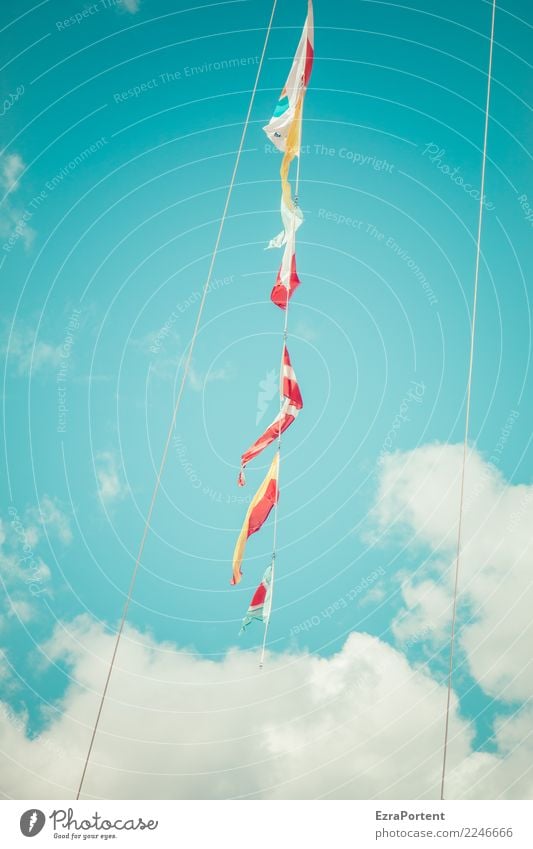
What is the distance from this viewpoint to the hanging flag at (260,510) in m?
10.5

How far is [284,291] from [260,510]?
14.4 ft

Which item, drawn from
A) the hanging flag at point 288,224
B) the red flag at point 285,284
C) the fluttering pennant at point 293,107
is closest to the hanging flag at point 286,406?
the red flag at point 285,284

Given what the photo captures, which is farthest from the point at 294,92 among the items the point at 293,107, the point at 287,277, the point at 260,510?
the point at 260,510

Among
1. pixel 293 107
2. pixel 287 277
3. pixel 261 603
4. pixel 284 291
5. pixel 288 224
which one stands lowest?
pixel 261 603

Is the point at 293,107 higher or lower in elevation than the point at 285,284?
higher

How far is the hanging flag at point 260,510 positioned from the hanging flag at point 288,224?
414 cm

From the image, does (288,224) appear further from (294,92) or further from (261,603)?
(261,603)

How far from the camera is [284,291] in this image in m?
10.6

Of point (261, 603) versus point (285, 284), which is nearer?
point (261, 603)

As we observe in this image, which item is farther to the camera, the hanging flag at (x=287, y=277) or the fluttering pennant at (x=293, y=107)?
the hanging flag at (x=287, y=277)

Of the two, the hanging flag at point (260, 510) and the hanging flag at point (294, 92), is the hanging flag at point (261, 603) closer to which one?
the hanging flag at point (260, 510)
